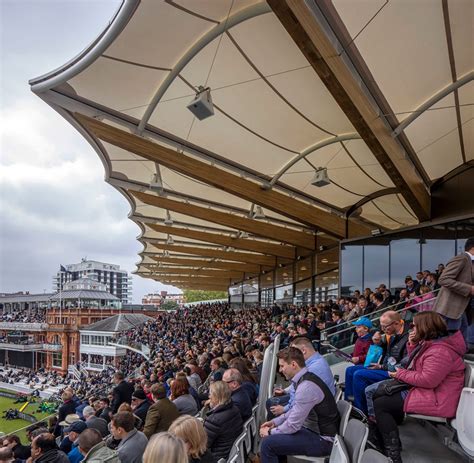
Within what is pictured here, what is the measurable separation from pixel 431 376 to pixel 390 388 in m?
0.50

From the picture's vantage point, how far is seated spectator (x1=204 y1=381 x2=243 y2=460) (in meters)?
3.77

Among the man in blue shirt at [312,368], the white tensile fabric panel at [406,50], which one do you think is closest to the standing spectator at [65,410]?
the man in blue shirt at [312,368]

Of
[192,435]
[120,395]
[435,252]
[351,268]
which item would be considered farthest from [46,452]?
[351,268]

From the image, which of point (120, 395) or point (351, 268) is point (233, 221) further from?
point (120, 395)

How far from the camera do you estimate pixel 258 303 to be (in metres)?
33.6

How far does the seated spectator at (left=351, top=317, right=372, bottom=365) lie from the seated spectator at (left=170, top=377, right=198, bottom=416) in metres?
2.39

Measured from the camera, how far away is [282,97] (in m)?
8.86

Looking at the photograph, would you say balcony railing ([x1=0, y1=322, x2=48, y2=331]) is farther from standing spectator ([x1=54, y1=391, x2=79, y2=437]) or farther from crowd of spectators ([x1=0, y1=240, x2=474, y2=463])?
crowd of spectators ([x1=0, y1=240, x2=474, y2=463])

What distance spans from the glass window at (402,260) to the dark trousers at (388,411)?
434 inches

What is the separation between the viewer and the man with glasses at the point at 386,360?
4391 mm

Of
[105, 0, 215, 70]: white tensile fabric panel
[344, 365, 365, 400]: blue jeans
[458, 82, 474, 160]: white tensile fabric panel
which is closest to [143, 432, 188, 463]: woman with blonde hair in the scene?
[344, 365, 365, 400]: blue jeans

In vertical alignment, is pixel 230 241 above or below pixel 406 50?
below

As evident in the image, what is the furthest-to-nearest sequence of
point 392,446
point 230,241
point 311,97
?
point 230,241 < point 311,97 < point 392,446

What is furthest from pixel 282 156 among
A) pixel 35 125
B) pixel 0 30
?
pixel 35 125
